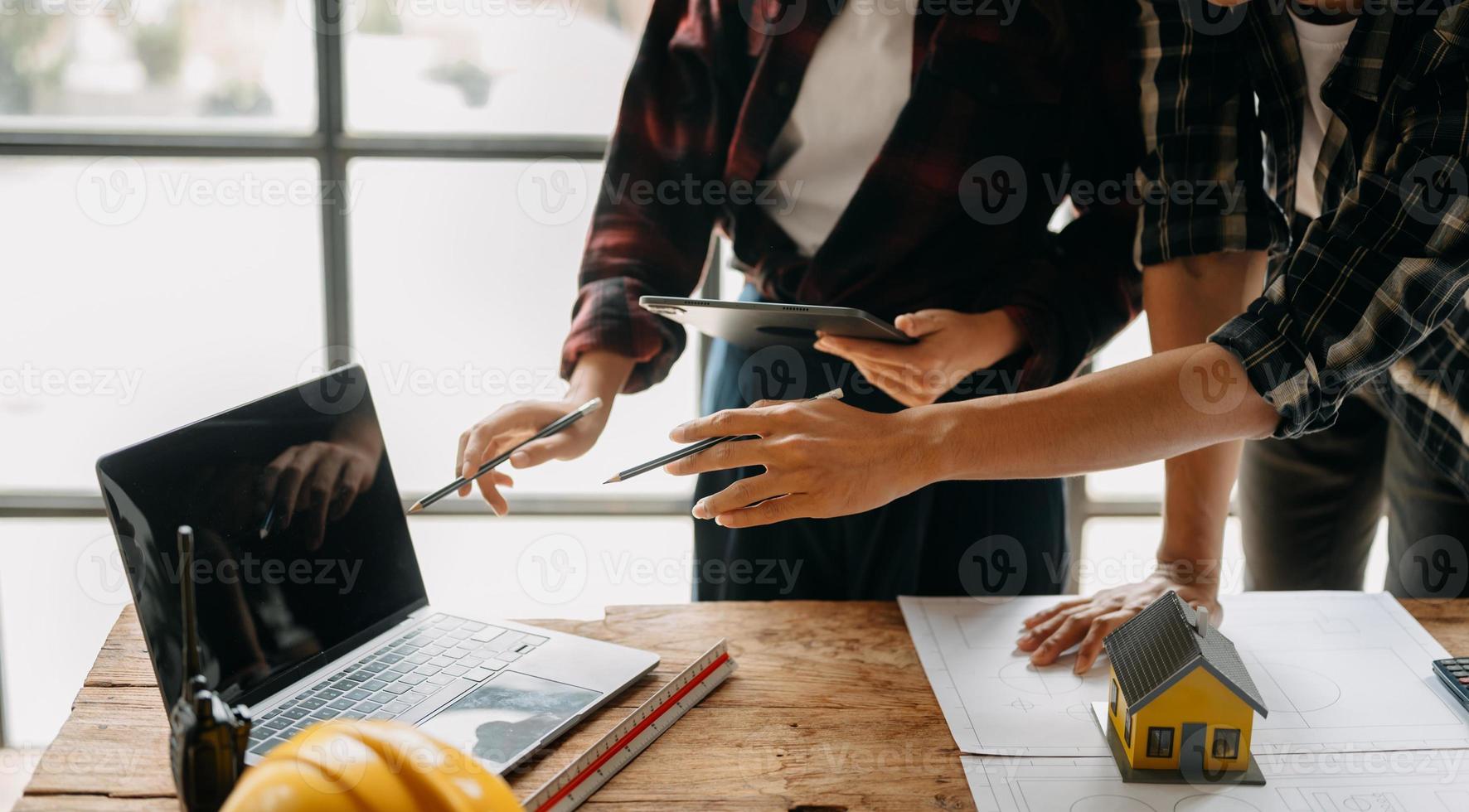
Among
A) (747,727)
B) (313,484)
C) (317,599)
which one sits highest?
(313,484)

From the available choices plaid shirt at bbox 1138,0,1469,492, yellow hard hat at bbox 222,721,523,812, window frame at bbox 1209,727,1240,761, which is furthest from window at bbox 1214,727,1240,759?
yellow hard hat at bbox 222,721,523,812

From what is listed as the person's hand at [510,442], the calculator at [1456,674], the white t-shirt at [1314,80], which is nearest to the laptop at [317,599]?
the person's hand at [510,442]

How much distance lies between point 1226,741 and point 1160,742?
0.05 m

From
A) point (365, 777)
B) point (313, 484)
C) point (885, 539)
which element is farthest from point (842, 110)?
point (365, 777)

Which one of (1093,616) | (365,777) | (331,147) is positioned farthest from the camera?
(331,147)

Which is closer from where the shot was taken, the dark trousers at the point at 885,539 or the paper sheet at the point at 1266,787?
the paper sheet at the point at 1266,787

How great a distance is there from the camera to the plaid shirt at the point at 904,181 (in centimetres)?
139

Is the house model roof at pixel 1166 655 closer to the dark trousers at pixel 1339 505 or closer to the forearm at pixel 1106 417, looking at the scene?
the forearm at pixel 1106 417

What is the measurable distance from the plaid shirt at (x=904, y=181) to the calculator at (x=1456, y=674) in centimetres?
53

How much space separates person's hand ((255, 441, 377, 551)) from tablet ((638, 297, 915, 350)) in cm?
33

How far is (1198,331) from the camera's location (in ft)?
4.49

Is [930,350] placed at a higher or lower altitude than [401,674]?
higher

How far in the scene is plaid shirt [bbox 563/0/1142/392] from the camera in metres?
1.39

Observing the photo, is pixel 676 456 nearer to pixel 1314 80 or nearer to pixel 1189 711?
pixel 1189 711
